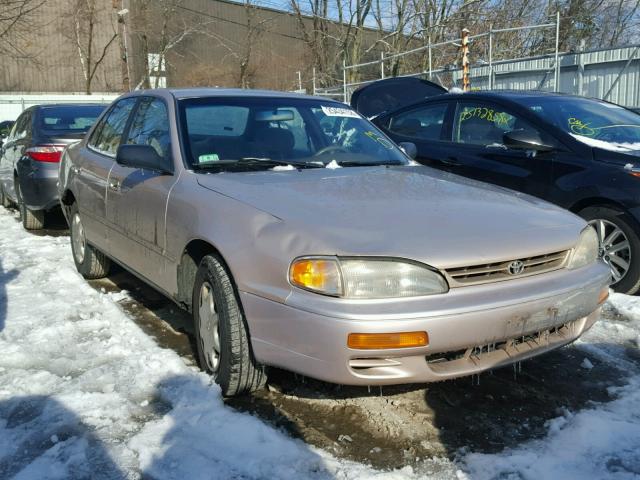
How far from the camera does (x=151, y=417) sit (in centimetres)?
293

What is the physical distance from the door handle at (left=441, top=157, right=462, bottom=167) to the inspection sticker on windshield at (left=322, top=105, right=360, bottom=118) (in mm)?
1462

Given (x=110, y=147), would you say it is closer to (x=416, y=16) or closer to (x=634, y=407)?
(x=634, y=407)

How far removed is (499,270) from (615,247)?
7.85ft

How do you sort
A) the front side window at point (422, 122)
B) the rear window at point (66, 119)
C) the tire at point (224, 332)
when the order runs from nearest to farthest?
the tire at point (224, 332) < the front side window at point (422, 122) < the rear window at point (66, 119)

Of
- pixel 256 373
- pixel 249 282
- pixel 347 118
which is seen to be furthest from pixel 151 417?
pixel 347 118

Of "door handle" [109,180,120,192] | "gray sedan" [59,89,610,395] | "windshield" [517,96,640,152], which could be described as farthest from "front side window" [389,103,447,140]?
"door handle" [109,180,120,192]

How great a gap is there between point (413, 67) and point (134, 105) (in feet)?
76.7

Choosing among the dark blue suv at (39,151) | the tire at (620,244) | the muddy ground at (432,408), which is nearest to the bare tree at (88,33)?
the dark blue suv at (39,151)

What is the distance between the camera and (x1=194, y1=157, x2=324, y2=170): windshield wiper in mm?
3561

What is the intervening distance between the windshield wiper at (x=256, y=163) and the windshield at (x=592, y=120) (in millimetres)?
2446

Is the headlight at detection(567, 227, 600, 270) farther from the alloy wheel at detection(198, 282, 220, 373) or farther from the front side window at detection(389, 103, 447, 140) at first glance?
the front side window at detection(389, 103, 447, 140)

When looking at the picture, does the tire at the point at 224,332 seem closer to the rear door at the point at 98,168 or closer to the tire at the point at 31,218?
the rear door at the point at 98,168

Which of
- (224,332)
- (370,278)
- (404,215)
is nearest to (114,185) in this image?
(224,332)

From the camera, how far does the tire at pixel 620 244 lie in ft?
14.8
